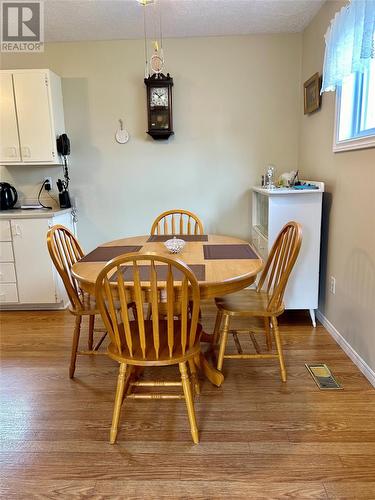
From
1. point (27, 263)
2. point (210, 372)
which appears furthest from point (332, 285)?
point (27, 263)

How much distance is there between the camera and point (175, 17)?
2779mm

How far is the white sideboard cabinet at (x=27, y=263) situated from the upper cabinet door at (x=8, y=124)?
0.52m

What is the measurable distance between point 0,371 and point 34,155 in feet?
6.26

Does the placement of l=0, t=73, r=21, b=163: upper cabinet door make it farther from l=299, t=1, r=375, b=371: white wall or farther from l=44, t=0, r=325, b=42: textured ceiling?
l=299, t=1, r=375, b=371: white wall

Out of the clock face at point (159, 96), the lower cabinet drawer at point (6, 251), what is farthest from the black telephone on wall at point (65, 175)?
the clock face at point (159, 96)

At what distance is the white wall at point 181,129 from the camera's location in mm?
3229

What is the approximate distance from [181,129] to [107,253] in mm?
1803

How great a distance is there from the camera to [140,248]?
85.7 inches

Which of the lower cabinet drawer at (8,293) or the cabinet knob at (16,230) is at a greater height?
the cabinet knob at (16,230)

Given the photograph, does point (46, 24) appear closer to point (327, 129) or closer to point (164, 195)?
point (164, 195)

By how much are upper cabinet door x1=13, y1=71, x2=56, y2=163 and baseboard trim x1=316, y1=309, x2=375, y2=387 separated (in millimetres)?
2744

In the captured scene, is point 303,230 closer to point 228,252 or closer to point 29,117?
point 228,252

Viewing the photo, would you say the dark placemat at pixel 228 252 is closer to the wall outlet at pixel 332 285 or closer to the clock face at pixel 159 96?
the wall outlet at pixel 332 285

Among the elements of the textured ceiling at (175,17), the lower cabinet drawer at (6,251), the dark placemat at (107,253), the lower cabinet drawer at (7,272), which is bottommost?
the lower cabinet drawer at (7,272)
